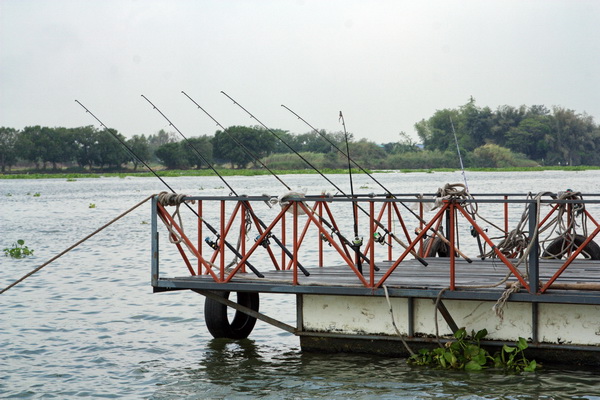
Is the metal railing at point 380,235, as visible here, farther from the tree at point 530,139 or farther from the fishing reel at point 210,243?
the tree at point 530,139

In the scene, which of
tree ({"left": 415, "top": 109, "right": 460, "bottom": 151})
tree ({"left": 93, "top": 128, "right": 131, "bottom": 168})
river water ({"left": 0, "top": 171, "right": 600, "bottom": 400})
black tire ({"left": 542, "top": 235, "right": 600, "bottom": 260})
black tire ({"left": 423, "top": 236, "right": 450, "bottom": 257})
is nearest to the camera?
river water ({"left": 0, "top": 171, "right": 600, "bottom": 400})

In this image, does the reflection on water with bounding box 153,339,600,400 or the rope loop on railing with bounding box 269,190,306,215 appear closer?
the reflection on water with bounding box 153,339,600,400

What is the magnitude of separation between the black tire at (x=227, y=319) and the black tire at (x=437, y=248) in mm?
3441

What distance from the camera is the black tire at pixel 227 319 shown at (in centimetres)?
1184

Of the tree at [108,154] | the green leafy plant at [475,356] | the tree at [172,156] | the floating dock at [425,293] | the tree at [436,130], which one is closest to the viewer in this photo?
the floating dock at [425,293]

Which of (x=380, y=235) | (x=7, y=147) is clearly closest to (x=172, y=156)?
(x=7, y=147)

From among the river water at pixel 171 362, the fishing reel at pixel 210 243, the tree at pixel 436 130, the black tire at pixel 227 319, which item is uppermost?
the tree at pixel 436 130

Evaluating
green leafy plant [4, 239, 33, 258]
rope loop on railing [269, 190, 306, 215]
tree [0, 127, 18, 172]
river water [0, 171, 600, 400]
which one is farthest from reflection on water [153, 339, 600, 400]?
tree [0, 127, 18, 172]

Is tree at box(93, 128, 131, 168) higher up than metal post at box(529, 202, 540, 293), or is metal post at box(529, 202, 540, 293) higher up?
tree at box(93, 128, 131, 168)

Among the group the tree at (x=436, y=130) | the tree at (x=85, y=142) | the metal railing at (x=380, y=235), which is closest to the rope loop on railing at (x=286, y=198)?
the metal railing at (x=380, y=235)

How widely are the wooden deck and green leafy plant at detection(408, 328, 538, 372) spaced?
1.91ft

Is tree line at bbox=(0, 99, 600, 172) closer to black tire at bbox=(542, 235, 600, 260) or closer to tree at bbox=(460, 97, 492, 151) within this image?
tree at bbox=(460, 97, 492, 151)

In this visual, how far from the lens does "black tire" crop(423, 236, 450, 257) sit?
14.2 metres

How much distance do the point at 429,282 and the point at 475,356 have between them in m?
1.05
